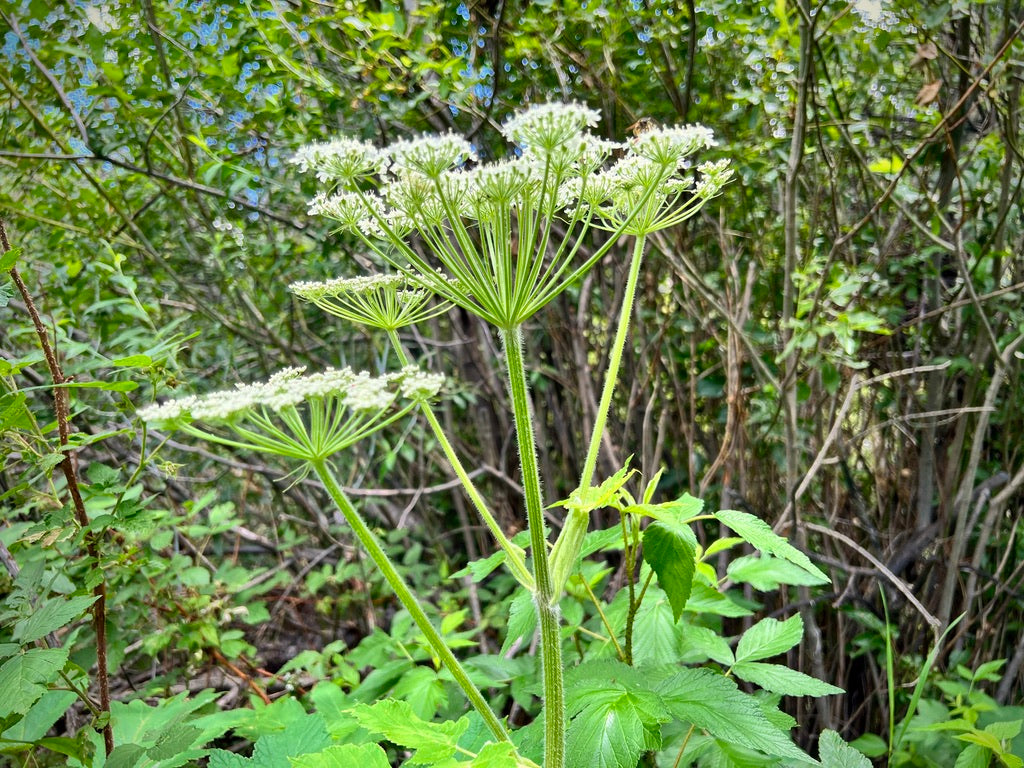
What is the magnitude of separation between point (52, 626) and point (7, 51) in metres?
2.31

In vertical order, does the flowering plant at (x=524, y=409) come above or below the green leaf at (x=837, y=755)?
above

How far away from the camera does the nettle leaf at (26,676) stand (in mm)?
957

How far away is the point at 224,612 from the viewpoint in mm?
2201

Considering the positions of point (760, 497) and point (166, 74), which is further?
point (760, 497)

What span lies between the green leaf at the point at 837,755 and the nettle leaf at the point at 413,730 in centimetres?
69

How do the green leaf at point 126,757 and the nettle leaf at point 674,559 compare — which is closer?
the nettle leaf at point 674,559

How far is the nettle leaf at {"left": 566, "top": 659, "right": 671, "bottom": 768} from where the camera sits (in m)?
0.88

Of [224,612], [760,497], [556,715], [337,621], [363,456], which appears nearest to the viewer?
[556,715]

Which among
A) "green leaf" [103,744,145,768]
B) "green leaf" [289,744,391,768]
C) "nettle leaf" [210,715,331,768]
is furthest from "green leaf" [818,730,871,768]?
"green leaf" [103,744,145,768]

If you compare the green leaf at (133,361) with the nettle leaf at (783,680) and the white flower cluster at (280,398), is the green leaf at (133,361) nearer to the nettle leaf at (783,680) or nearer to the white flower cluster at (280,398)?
the white flower cluster at (280,398)

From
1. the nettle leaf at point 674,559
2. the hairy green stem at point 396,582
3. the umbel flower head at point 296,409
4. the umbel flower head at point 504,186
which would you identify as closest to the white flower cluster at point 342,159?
the umbel flower head at point 504,186

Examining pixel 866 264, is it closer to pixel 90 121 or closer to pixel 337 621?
pixel 337 621

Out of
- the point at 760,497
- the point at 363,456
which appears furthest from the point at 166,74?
the point at 760,497

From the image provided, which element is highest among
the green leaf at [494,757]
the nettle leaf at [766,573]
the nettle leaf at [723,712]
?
the green leaf at [494,757]
